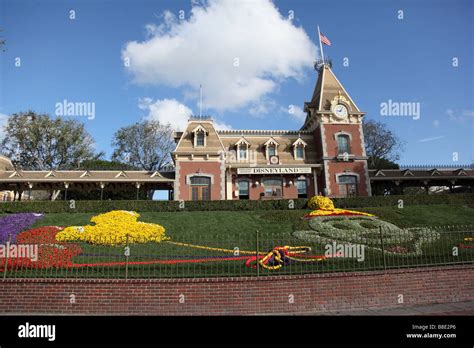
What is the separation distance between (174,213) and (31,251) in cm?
1278

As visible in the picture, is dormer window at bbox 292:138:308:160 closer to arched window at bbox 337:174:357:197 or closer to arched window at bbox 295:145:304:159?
arched window at bbox 295:145:304:159

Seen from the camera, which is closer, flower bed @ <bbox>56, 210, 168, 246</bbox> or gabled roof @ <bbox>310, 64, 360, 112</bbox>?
flower bed @ <bbox>56, 210, 168, 246</bbox>

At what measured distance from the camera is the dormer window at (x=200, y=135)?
98.6 feet

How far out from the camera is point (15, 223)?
17859 mm

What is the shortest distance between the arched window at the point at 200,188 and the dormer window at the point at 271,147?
7443 millimetres

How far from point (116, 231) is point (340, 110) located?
26.0 metres

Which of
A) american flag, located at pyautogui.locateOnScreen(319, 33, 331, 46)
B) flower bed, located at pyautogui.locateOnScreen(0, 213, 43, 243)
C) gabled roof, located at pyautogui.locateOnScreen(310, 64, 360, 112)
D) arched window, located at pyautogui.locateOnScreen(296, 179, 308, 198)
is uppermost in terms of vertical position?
american flag, located at pyautogui.locateOnScreen(319, 33, 331, 46)

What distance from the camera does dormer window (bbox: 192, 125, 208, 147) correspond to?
3006cm

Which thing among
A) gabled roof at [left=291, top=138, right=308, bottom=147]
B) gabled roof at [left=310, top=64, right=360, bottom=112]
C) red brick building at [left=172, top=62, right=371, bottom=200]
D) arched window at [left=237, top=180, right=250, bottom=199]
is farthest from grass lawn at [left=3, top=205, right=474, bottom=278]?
gabled roof at [left=310, top=64, right=360, bottom=112]

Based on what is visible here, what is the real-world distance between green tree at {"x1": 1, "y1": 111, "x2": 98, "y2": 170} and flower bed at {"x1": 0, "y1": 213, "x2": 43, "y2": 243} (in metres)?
27.4

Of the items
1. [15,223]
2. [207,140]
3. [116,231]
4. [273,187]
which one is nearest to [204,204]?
[116,231]

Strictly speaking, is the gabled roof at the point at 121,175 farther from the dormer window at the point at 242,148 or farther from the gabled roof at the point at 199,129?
the dormer window at the point at 242,148

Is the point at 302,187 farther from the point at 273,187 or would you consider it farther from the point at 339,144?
the point at 339,144
